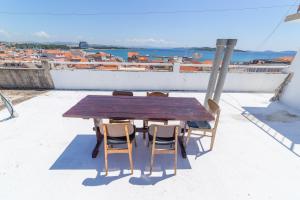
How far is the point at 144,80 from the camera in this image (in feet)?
17.8

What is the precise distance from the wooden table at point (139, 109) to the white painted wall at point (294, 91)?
149 inches

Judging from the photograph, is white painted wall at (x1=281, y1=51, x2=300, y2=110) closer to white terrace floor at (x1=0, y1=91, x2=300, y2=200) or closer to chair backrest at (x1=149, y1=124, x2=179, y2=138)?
white terrace floor at (x1=0, y1=91, x2=300, y2=200)

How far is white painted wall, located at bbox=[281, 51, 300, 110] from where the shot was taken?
4.41m

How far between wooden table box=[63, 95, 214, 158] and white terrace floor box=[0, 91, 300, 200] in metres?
0.35

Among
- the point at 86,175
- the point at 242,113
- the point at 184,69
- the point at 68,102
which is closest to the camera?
the point at 86,175

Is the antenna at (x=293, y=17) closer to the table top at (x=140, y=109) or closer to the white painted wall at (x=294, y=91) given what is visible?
the white painted wall at (x=294, y=91)

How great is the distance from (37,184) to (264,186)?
256 centimetres

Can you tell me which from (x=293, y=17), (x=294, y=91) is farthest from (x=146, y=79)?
(x=294, y=91)

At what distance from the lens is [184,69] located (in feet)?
18.5

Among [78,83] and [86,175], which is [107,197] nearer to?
[86,175]

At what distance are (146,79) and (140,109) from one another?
3347 millimetres

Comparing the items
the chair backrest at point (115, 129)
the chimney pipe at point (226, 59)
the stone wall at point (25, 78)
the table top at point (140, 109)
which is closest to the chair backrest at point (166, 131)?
the table top at point (140, 109)

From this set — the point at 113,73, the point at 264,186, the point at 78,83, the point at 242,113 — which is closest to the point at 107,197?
the point at 264,186

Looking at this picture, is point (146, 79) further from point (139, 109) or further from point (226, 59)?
point (139, 109)
